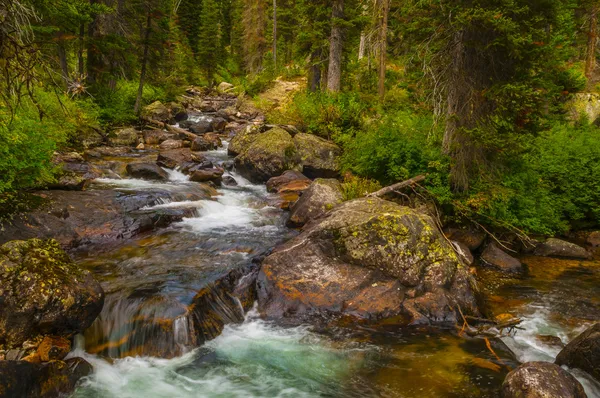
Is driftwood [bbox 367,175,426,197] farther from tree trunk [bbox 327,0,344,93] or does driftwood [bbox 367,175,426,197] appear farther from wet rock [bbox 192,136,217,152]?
wet rock [bbox 192,136,217,152]

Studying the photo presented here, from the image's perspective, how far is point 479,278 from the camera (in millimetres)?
9031

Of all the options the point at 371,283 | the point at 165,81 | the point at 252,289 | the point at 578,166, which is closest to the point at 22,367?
the point at 252,289

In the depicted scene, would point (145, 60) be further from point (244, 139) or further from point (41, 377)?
point (41, 377)

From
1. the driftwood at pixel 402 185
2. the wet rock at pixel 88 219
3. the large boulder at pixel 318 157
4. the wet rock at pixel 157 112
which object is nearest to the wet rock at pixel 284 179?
the large boulder at pixel 318 157

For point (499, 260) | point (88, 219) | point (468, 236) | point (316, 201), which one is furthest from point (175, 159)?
point (499, 260)

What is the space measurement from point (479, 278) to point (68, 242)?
953cm

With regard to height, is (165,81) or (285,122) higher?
(165,81)

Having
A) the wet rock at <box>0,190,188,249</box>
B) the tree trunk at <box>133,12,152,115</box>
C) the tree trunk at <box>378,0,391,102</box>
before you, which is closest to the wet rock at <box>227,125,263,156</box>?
A: the tree trunk at <box>378,0,391,102</box>

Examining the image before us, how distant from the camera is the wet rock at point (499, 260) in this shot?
9.58 m

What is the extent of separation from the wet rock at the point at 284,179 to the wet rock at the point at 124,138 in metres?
8.97

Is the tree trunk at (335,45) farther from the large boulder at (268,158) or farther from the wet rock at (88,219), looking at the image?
the wet rock at (88,219)

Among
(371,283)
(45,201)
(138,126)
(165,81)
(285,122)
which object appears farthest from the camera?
(165,81)

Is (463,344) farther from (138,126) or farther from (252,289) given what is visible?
(138,126)

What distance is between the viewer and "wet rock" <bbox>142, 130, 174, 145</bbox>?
2016cm
